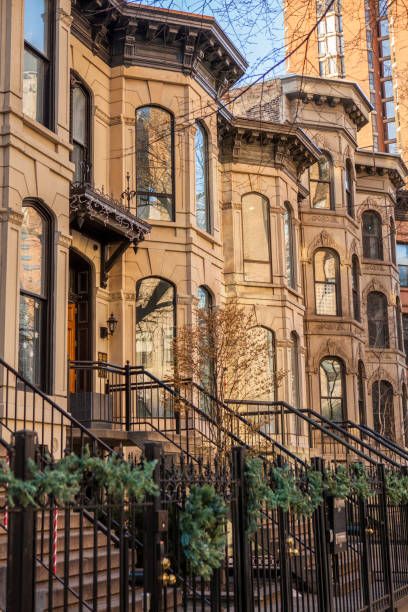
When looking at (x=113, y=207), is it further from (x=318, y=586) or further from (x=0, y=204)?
(x=318, y=586)

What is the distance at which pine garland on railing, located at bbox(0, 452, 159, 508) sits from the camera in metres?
4.57

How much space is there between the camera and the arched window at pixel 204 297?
18.5 metres

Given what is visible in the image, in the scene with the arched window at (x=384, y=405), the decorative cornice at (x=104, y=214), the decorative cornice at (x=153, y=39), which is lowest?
the arched window at (x=384, y=405)

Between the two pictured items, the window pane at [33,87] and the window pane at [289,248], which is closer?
the window pane at [33,87]

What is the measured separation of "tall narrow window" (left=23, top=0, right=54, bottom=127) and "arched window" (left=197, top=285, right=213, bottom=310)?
6.17m

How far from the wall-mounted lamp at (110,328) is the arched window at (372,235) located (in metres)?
15.7

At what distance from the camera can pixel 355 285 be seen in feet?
89.2

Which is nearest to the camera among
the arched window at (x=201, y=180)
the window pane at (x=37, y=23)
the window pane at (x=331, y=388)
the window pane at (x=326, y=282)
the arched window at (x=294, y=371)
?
the window pane at (x=37, y=23)

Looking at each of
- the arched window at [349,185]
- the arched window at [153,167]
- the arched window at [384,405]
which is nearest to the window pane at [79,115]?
the arched window at [153,167]

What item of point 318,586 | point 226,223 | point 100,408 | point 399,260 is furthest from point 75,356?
point 399,260

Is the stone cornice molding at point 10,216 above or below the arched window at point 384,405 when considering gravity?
above

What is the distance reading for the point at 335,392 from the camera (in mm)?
25031

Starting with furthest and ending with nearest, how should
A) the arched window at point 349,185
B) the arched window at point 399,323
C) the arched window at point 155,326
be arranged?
the arched window at point 399,323, the arched window at point 349,185, the arched window at point 155,326

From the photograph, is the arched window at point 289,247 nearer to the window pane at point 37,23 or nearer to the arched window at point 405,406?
the arched window at point 405,406
